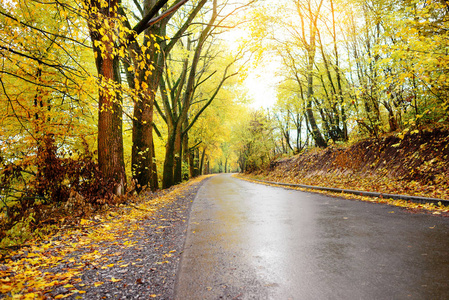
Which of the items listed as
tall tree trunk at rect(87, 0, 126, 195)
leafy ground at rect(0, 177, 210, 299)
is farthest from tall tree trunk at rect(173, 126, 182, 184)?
leafy ground at rect(0, 177, 210, 299)

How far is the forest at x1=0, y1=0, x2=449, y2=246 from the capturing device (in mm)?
5840

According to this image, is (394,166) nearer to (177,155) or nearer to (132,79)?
(132,79)

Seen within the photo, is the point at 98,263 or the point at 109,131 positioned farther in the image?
the point at 109,131

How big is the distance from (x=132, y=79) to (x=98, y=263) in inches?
335

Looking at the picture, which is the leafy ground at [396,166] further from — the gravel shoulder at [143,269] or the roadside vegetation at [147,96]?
the gravel shoulder at [143,269]

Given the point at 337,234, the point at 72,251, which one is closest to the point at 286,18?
the point at 337,234

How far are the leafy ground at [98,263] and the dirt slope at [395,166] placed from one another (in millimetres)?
6729

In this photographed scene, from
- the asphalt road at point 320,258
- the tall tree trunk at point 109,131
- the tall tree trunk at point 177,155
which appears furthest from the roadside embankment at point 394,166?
the tall tree trunk at point 177,155

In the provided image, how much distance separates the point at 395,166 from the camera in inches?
351

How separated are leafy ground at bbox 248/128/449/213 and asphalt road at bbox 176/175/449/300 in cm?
228

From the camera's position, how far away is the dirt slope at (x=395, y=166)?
7.11m

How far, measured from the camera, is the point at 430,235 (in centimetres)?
375

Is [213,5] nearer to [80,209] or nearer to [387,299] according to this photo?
[80,209]

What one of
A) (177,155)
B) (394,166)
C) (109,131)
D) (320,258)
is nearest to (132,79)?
(109,131)
